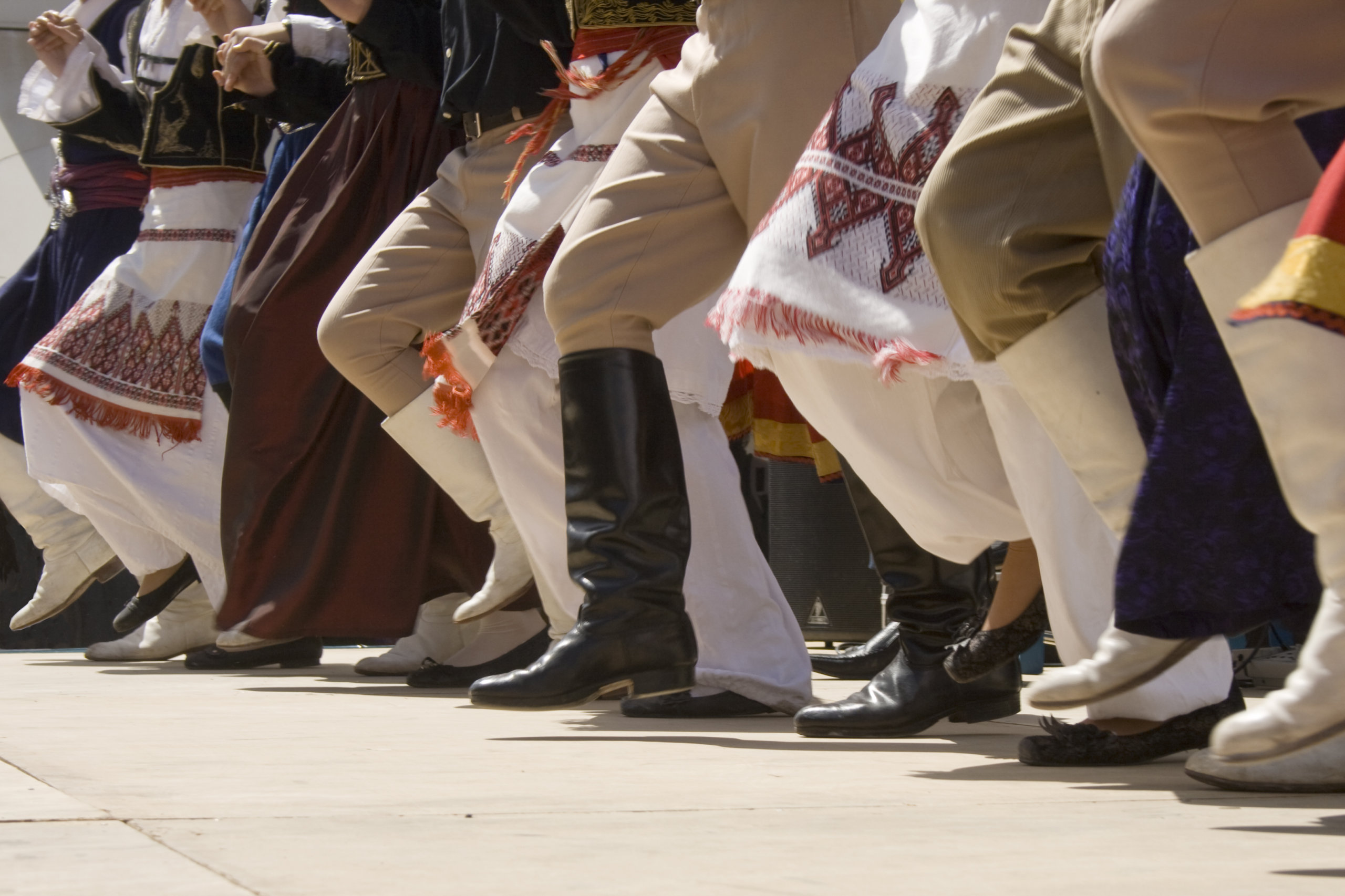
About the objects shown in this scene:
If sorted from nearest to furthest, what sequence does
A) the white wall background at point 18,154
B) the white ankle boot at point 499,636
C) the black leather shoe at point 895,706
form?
the black leather shoe at point 895,706 → the white ankle boot at point 499,636 → the white wall background at point 18,154

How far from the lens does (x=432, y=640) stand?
13.5 feet

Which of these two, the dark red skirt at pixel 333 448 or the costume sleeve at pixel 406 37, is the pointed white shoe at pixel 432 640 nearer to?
the dark red skirt at pixel 333 448

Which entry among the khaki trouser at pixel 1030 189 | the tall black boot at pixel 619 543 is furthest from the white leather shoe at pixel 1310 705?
the tall black boot at pixel 619 543

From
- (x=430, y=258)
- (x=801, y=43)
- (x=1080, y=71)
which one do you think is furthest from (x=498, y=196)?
(x=1080, y=71)

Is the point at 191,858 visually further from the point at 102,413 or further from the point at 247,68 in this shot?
the point at 102,413

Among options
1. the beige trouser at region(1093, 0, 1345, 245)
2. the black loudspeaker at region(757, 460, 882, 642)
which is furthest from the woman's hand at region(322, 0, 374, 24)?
the beige trouser at region(1093, 0, 1345, 245)

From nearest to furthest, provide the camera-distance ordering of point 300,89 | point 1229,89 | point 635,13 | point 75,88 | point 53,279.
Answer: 1. point 1229,89
2. point 635,13
3. point 300,89
4. point 75,88
5. point 53,279

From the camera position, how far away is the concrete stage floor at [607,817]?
1.27 meters

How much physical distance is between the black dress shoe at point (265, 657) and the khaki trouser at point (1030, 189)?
2786mm

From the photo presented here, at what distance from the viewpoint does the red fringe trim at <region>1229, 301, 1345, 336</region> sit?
1.25 metres

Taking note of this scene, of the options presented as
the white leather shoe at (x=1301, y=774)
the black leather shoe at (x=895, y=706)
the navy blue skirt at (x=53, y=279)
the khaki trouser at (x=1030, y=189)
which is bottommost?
the black leather shoe at (x=895, y=706)

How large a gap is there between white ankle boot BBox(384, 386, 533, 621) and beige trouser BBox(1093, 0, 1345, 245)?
207cm

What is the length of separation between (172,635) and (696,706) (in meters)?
2.30

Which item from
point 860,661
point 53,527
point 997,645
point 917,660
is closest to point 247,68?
point 53,527
